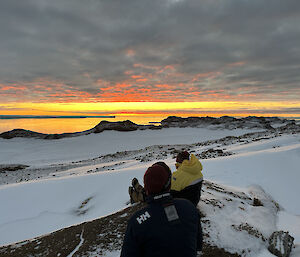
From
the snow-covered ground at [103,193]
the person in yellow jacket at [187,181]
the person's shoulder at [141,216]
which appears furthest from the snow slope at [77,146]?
the person's shoulder at [141,216]

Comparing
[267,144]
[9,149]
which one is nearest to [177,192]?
[267,144]

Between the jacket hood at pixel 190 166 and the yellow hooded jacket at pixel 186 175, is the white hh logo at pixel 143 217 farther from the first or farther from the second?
the jacket hood at pixel 190 166

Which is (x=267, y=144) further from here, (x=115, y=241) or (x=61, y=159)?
(x=61, y=159)

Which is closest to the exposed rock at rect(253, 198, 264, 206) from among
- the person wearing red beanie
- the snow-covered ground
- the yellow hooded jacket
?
the snow-covered ground

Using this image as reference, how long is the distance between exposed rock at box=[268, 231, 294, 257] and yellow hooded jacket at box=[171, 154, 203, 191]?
7.40ft

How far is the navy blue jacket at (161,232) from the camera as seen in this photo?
225 cm

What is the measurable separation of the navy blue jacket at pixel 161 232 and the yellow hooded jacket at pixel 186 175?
253cm

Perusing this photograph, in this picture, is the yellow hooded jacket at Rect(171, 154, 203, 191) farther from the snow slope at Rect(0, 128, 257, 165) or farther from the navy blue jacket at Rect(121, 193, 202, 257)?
the snow slope at Rect(0, 128, 257, 165)

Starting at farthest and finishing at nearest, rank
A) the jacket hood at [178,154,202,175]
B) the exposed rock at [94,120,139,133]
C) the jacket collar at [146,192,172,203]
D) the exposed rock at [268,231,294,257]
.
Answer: the exposed rock at [94,120,139,133], the jacket hood at [178,154,202,175], the exposed rock at [268,231,294,257], the jacket collar at [146,192,172,203]

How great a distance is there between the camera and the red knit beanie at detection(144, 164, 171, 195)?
7.92 feet

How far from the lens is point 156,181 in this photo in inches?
95.3

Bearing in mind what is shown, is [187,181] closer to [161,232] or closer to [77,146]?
[161,232]

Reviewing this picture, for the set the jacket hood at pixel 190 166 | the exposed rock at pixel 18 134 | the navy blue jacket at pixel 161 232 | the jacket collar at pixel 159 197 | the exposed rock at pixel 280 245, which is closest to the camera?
the navy blue jacket at pixel 161 232

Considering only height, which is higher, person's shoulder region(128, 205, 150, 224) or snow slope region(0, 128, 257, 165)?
person's shoulder region(128, 205, 150, 224)
